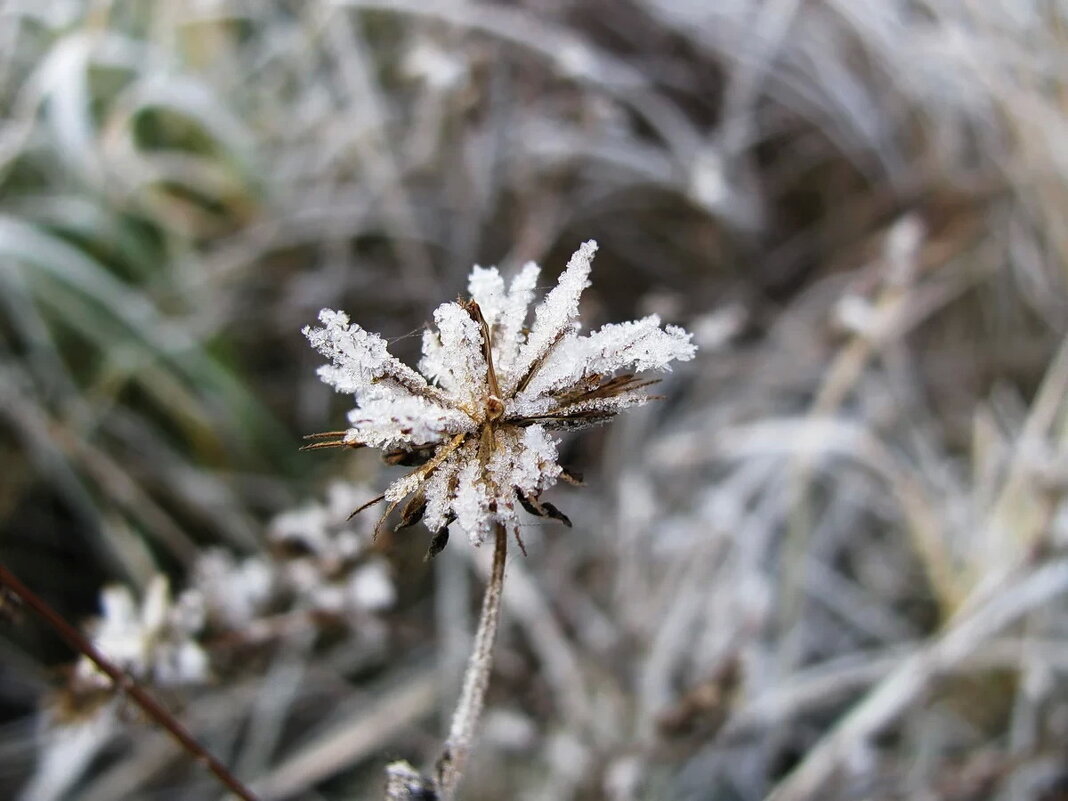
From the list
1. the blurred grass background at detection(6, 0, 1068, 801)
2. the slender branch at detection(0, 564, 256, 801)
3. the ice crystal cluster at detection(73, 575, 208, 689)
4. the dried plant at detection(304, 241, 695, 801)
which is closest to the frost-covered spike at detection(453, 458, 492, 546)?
the dried plant at detection(304, 241, 695, 801)

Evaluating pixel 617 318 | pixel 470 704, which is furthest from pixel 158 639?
pixel 617 318

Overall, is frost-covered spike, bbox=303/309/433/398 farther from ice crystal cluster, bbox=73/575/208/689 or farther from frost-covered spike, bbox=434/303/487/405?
ice crystal cluster, bbox=73/575/208/689

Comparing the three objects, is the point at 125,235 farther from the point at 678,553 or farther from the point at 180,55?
the point at 678,553

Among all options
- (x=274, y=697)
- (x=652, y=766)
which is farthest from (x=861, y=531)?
(x=274, y=697)

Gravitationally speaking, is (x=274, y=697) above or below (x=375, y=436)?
above

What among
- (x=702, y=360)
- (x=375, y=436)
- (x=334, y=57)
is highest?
(x=334, y=57)

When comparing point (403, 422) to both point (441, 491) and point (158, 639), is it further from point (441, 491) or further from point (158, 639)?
point (158, 639)

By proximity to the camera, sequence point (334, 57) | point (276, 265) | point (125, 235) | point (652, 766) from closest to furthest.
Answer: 1. point (652, 766)
2. point (125, 235)
3. point (276, 265)
4. point (334, 57)
